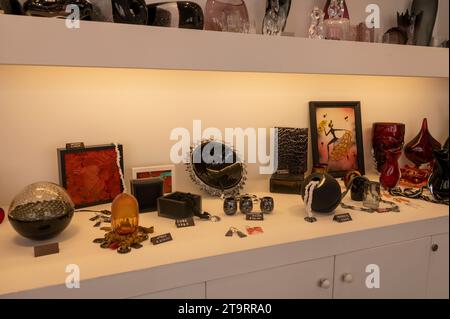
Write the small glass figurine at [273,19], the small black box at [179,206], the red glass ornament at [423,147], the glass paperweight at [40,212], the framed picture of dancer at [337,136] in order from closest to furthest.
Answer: the glass paperweight at [40,212] → the small black box at [179,206] → the small glass figurine at [273,19] → the framed picture of dancer at [337,136] → the red glass ornament at [423,147]

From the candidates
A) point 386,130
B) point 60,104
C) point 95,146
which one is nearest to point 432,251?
point 386,130

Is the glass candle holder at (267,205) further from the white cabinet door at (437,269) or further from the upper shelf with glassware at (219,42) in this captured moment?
the white cabinet door at (437,269)

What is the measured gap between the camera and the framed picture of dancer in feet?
5.66

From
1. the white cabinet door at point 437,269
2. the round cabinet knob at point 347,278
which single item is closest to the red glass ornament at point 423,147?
the white cabinet door at point 437,269

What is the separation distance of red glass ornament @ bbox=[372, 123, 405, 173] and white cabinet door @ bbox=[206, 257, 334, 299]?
829 millimetres

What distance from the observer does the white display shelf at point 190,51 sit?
96cm

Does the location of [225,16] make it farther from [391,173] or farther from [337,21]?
[391,173]

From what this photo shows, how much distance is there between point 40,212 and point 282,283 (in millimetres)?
758

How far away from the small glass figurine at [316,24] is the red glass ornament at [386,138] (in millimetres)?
619

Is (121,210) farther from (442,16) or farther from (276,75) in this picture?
(442,16)

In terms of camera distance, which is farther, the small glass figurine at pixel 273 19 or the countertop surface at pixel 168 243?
the small glass figurine at pixel 273 19

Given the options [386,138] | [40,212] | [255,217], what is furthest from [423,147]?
[40,212]

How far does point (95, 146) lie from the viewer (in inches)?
53.4
